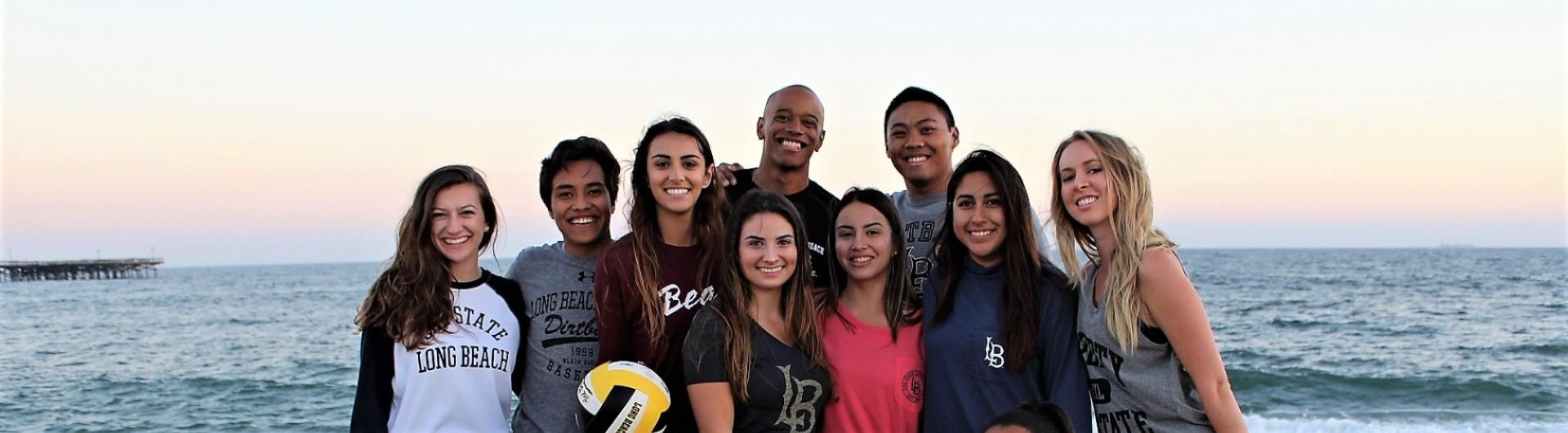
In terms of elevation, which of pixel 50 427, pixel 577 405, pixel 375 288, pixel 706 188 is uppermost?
pixel 706 188

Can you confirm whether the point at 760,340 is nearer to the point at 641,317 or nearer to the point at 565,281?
the point at 641,317

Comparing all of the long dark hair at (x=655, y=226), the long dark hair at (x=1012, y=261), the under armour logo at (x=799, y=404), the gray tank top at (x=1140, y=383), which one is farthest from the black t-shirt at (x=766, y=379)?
the gray tank top at (x=1140, y=383)

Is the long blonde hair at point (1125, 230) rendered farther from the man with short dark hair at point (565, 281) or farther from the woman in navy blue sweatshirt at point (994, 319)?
the man with short dark hair at point (565, 281)

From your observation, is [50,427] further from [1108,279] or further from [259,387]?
[1108,279]

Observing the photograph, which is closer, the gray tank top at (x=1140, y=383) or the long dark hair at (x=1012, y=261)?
the gray tank top at (x=1140, y=383)

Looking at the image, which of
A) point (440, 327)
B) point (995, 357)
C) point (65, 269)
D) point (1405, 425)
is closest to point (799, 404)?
point (995, 357)

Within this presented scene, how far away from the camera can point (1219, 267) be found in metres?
71.8

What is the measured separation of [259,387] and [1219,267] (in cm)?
6568

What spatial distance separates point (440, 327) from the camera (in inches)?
168

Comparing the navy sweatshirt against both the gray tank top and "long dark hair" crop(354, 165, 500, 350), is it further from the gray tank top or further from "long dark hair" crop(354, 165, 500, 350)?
"long dark hair" crop(354, 165, 500, 350)

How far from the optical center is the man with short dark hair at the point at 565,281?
15.5 ft

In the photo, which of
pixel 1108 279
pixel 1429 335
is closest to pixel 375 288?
pixel 1108 279

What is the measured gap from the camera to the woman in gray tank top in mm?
3752

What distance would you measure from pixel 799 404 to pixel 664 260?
918 mm
